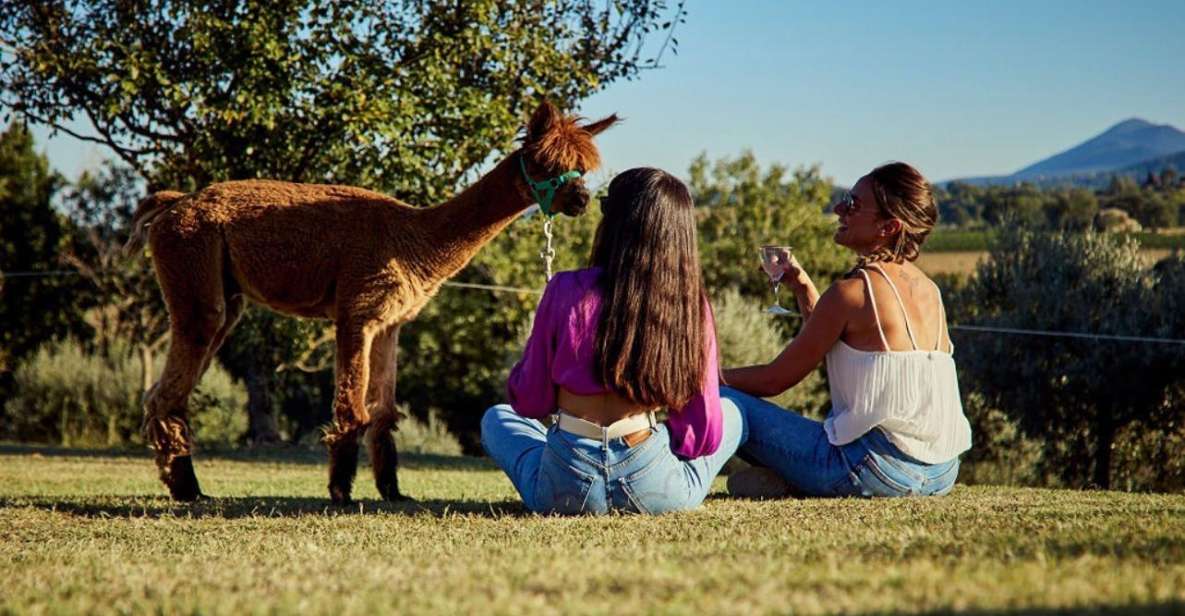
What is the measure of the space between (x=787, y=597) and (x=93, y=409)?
797 inches

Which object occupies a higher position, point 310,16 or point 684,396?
point 310,16

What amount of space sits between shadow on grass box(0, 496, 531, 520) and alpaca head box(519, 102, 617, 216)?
165 centimetres

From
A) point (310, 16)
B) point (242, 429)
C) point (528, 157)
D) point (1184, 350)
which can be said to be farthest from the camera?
point (242, 429)

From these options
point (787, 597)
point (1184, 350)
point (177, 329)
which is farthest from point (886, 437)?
point (1184, 350)

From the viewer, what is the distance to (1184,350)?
16344 mm

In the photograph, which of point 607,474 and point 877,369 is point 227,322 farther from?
point 877,369

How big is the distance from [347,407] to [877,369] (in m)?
2.87

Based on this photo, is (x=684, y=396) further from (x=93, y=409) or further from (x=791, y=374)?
(x=93, y=409)

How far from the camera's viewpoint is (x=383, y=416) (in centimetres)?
699

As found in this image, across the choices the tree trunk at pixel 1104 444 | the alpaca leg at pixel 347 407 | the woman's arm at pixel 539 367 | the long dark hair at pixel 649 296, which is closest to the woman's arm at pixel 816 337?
the long dark hair at pixel 649 296

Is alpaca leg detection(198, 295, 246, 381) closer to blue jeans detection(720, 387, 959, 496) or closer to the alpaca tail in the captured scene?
the alpaca tail

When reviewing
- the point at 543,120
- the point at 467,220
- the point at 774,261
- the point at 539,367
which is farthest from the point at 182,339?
the point at 774,261

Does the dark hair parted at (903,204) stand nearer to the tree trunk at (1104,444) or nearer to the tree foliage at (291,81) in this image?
the tree foliage at (291,81)

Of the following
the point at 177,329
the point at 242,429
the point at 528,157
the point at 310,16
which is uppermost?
the point at 310,16
